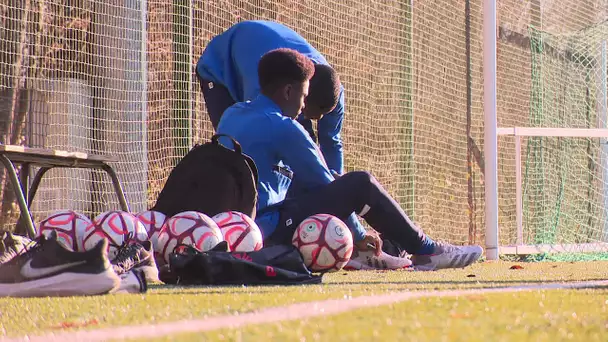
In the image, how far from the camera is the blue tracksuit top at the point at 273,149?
584cm

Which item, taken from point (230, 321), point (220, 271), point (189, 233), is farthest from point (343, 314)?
point (189, 233)

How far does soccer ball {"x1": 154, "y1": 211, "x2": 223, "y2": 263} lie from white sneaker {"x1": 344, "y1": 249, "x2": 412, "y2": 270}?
1.68 m

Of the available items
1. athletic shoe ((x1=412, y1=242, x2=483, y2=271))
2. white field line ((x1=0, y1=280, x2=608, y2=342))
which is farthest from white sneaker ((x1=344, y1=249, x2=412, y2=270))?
white field line ((x1=0, y1=280, x2=608, y2=342))

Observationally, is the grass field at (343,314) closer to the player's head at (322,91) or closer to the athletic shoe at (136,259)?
the athletic shoe at (136,259)

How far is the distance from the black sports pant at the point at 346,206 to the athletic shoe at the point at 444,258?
12.5 inches

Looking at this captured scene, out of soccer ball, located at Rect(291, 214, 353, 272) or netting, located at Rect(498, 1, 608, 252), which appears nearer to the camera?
soccer ball, located at Rect(291, 214, 353, 272)

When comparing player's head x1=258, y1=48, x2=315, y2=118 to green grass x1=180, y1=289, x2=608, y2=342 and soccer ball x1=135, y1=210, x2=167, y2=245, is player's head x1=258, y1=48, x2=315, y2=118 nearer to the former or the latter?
soccer ball x1=135, y1=210, x2=167, y2=245

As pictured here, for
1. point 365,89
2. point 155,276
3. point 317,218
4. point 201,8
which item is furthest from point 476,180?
point 155,276

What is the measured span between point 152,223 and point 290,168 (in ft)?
3.25

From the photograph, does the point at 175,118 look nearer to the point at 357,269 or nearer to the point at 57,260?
the point at 357,269

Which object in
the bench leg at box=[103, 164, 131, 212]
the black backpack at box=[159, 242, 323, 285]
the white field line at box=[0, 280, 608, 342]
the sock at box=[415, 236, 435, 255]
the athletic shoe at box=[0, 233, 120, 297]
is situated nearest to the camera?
the white field line at box=[0, 280, 608, 342]

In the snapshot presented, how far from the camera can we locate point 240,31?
731 cm

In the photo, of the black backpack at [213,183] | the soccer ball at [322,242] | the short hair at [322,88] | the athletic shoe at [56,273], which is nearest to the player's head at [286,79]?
the short hair at [322,88]

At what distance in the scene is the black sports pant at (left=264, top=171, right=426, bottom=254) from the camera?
5.79 meters
